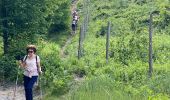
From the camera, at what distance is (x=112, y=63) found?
1659 centimetres

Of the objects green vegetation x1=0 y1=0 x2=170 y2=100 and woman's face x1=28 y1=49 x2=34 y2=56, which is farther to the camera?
woman's face x1=28 y1=49 x2=34 y2=56

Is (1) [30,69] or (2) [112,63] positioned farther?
(2) [112,63]

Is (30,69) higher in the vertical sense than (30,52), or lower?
lower

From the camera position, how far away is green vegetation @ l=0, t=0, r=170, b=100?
1175 centimetres

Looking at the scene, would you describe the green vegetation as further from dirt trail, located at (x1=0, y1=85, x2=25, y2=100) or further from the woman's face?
the woman's face

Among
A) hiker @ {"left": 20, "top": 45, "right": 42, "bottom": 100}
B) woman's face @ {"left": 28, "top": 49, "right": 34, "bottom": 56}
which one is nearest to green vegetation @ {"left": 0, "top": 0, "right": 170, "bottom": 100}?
hiker @ {"left": 20, "top": 45, "right": 42, "bottom": 100}

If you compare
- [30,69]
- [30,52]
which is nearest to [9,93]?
[30,69]

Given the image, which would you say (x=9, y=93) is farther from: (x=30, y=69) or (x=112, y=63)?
(x=112, y=63)

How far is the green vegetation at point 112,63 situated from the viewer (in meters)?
11.8

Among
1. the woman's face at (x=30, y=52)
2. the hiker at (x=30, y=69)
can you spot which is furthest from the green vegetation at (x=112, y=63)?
the woman's face at (x=30, y=52)

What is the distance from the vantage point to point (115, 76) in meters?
14.6

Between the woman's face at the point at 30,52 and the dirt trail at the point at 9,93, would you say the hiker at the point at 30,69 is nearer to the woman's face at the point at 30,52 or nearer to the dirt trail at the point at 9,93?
the woman's face at the point at 30,52

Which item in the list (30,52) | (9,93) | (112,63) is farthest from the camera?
(112,63)

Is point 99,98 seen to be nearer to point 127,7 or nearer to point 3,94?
point 3,94
